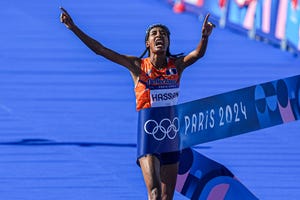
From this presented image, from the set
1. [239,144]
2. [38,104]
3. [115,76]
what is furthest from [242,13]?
[239,144]

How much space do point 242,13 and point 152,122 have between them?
1480 centimetres

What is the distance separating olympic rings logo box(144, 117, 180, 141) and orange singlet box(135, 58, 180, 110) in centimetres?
15

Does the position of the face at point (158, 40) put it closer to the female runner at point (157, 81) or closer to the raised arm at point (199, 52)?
the female runner at point (157, 81)

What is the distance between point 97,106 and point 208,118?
7.45 m

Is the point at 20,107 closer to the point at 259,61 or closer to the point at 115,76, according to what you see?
the point at 115,76

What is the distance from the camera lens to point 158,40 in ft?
30.1

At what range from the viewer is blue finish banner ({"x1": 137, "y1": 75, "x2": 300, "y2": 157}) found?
908cm

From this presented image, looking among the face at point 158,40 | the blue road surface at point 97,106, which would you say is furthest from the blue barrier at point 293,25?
the face at point 158,40

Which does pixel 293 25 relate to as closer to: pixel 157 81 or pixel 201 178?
pixel 201 178

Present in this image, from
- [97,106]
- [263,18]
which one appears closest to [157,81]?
[97,106]

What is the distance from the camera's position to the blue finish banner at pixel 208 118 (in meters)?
9.08

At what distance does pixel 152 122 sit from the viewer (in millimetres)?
9062

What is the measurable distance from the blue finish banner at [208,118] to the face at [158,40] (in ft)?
1.52

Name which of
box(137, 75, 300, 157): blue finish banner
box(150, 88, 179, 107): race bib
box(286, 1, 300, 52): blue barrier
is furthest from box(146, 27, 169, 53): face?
box(286, 1, 300, 52): blue barrier
